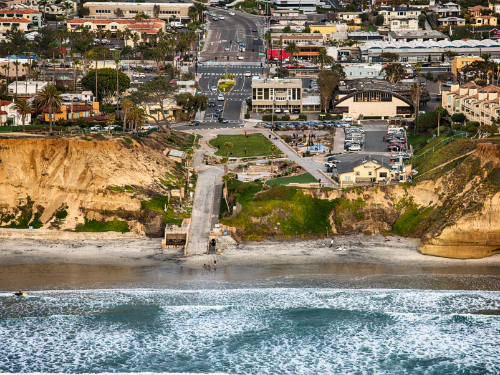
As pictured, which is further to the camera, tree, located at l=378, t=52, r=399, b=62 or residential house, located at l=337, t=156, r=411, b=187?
tree, located at l=378, t=52, r=399, b=62

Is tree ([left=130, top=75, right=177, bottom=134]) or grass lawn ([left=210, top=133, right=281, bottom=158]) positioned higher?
tree ([left=130, top=75, right=177, bottom=134])

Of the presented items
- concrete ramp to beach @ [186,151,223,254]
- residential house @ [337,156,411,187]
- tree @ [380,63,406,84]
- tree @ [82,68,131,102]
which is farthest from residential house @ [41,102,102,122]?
tree @ [380,63,406,84]

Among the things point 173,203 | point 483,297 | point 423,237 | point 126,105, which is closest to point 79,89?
point 126,105

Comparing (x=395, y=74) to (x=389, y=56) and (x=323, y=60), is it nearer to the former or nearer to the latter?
(x=323, y=60)

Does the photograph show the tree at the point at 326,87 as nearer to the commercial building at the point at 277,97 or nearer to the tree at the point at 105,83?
the commercial building at the point at 277,97

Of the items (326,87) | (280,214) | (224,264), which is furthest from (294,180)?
(326,87)

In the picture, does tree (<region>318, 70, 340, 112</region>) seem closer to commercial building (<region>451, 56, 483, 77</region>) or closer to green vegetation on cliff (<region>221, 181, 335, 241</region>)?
commercial building (<region>451, 56, 483, 77</region>)

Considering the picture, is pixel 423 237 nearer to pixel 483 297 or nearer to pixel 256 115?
pixel 483 297
